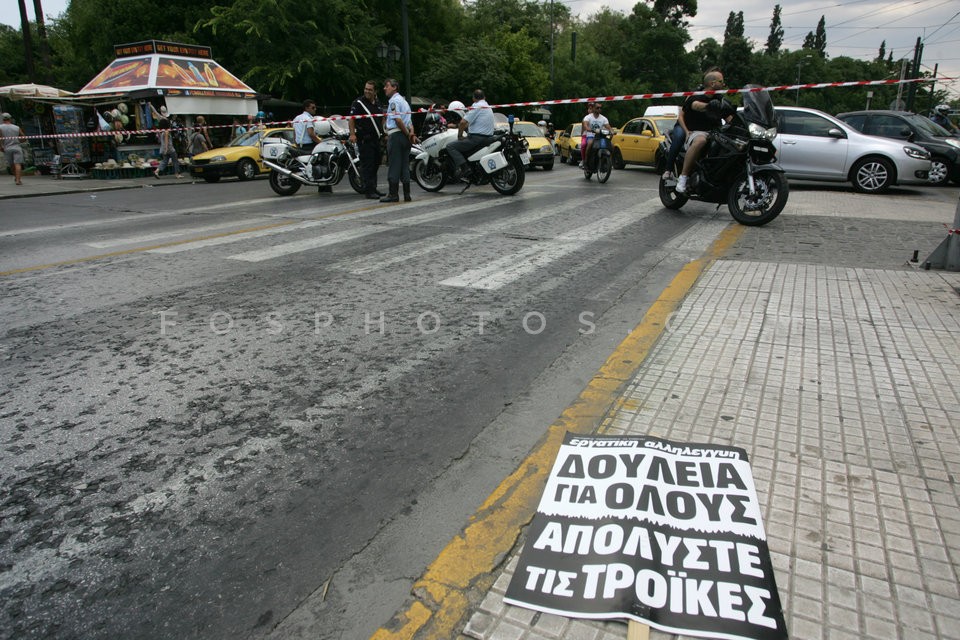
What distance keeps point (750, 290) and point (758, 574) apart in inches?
145

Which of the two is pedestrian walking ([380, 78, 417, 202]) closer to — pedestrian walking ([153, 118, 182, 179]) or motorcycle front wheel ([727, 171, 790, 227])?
motorcycle front wheel ([727, 171, 790, 227])

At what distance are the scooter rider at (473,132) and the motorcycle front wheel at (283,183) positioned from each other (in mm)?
3299

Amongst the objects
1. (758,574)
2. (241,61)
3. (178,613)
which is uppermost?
(241,61)

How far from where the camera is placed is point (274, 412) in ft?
10.7

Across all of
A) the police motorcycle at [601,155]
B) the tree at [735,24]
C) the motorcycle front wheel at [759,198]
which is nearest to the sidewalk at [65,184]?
the police motorcycle at [601,155]

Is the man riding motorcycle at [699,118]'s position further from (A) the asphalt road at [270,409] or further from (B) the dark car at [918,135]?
(B) the dark car at [918,135]

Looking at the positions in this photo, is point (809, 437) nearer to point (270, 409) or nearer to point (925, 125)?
point (270, 409)

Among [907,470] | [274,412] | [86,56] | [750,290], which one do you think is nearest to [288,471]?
[274,412]

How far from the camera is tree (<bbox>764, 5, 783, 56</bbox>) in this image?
408ft

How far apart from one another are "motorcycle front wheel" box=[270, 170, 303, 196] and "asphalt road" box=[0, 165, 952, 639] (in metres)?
5.66

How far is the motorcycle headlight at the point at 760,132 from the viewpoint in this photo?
802 centimetres

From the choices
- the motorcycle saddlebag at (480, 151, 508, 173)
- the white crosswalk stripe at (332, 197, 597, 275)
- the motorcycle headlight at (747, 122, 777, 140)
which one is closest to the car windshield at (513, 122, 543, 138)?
the motorcycle saddlebag at (480, 151, 508, 173)

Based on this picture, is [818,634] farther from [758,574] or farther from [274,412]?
[274,412]

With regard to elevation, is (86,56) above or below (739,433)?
above
